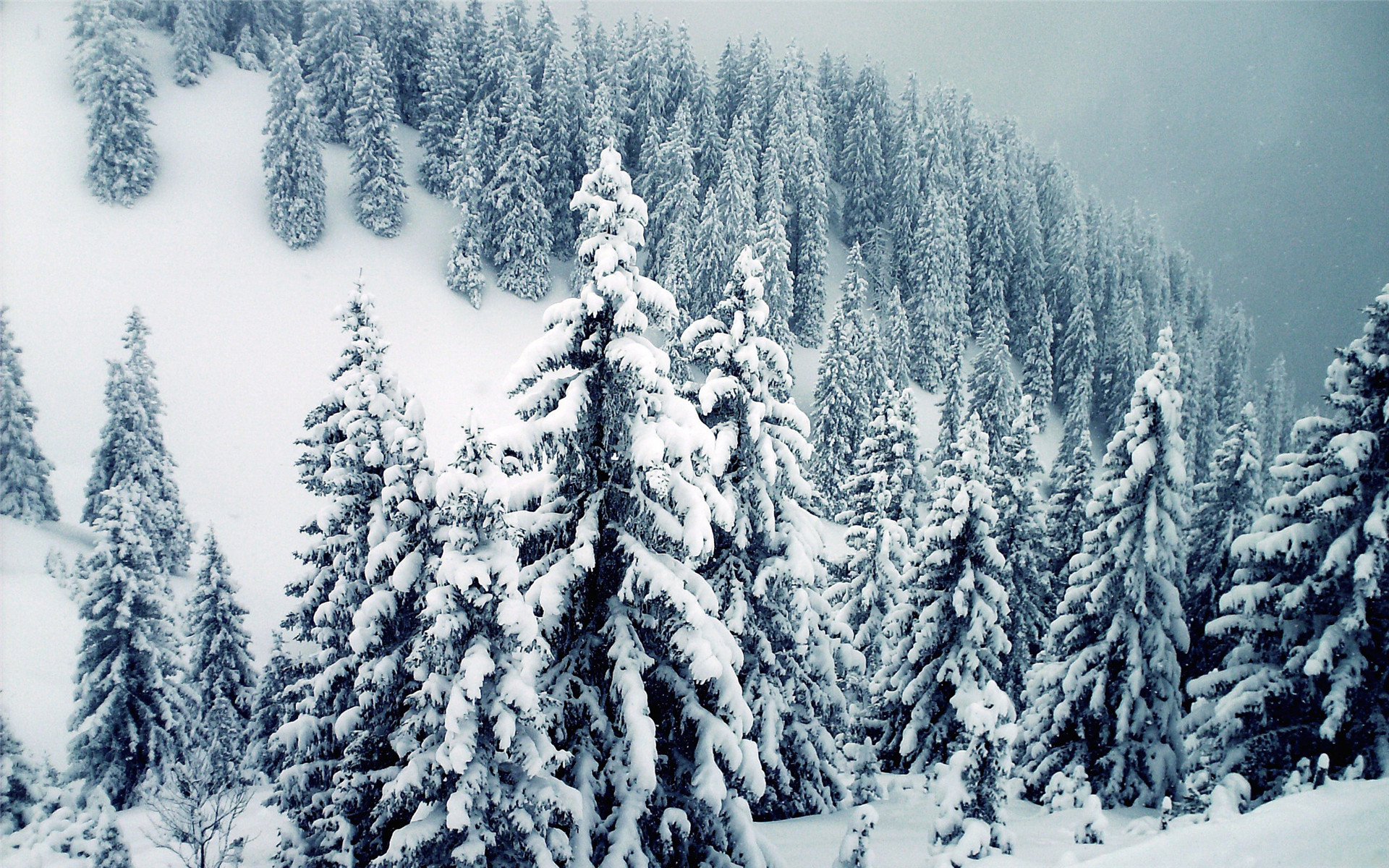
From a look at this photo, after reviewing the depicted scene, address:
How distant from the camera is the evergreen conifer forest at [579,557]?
914 centimetres

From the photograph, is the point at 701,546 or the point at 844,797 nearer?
the point at 701,546

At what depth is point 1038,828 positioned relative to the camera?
13906 millimetres

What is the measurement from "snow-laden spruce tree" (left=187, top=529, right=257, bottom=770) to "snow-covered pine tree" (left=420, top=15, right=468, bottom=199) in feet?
122

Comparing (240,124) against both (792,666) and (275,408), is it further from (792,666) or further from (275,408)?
(792,666)

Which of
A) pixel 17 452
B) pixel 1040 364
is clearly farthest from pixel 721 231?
pixel 17 452

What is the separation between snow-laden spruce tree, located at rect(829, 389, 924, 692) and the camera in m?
21.4

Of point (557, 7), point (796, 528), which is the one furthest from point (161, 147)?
point (796, 528)

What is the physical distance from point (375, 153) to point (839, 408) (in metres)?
35.3

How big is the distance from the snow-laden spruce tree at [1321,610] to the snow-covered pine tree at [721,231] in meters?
33.2

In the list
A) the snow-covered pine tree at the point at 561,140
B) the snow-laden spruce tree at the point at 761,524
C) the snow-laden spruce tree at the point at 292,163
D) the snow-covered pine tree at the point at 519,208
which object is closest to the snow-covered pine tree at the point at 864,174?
the snow-covered pine tree at the point at 561,140

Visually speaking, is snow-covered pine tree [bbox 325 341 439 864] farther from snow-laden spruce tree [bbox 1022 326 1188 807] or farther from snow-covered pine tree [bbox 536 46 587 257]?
snow-covered pine tree [bbox 536 46 587 257]

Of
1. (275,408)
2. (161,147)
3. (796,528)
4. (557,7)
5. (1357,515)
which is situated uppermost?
(557,7)

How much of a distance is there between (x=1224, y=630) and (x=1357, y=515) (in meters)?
3.19

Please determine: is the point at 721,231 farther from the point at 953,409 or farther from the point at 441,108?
the point at 441,108
